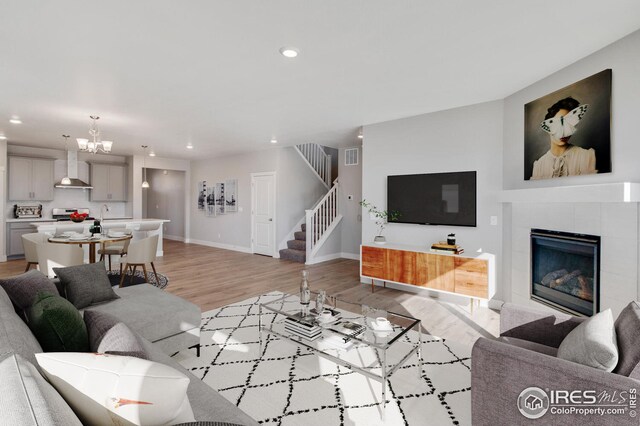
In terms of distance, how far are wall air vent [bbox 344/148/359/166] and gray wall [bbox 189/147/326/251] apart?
113cm

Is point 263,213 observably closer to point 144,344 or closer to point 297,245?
point 297,245

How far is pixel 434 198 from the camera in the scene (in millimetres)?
4645

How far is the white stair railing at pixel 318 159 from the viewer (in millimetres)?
8117

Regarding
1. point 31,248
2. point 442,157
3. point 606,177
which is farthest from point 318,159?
point 606,177

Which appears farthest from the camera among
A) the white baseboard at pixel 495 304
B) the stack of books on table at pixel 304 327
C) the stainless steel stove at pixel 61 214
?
the stainless steel stove at pixel 61 214

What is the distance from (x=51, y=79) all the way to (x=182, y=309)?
9.58ft

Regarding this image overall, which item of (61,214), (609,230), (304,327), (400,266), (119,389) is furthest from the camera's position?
(61,214)

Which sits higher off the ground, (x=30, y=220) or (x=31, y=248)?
(x=30, y=220)

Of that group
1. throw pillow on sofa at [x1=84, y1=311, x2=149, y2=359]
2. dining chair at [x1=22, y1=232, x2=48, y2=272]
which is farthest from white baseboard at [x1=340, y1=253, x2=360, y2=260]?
throw pillow on sofa at [x1=84, y1=311, x2=149, y2=359]

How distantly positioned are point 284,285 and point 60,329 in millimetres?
3709

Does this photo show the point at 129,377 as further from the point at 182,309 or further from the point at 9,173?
the point at 9,173

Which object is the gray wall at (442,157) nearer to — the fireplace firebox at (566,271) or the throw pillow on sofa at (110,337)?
the fireplace firebox at (566,271)

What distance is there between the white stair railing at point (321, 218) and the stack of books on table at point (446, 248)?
313 cm

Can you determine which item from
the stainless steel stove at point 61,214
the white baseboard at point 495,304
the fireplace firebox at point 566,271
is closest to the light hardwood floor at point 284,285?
the white baseboard at point 495,304
